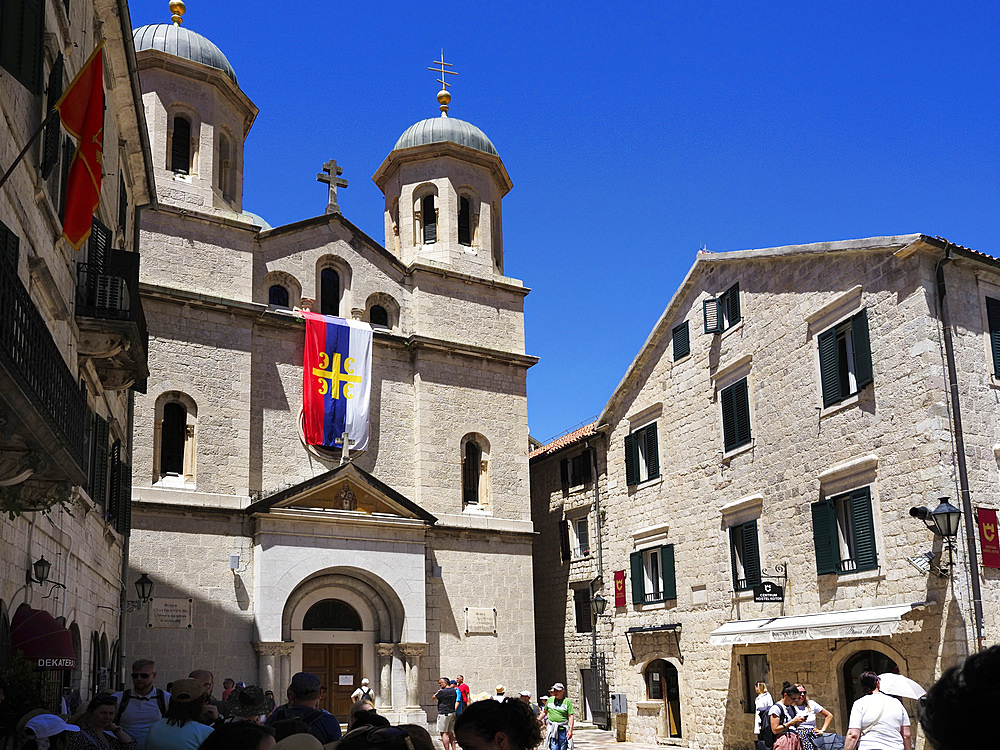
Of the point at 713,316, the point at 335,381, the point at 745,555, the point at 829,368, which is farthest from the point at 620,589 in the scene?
the point at 829,368

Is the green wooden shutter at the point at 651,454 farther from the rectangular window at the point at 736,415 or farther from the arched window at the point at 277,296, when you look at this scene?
the arched window at the point at 277,296

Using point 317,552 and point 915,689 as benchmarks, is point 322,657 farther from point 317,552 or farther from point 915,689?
point 915,689

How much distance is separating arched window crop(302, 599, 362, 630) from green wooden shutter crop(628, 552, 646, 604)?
7.06 metres

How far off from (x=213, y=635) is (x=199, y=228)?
34.1 feet

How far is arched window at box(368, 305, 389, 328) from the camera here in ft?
98.3

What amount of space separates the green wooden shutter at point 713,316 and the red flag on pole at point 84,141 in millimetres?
16494

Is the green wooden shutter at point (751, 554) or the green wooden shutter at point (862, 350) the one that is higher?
the green wooden shutter at point (862, 350)

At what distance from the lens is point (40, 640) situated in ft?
32.0

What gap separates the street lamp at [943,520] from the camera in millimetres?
16422

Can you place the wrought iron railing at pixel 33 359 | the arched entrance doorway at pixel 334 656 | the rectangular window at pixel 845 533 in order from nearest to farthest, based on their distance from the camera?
the wrought iron railing at pixel 33 359
the rectangular window at pixel 845 533
the arched entrance doorway at pixel 334 656

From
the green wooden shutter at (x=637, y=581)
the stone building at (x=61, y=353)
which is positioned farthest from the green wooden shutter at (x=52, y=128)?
the green wooden shutter at (x=637, y=581)

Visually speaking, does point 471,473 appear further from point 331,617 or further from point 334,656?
point 334,656

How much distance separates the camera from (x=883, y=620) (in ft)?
56.8

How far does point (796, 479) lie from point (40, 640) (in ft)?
49.9
